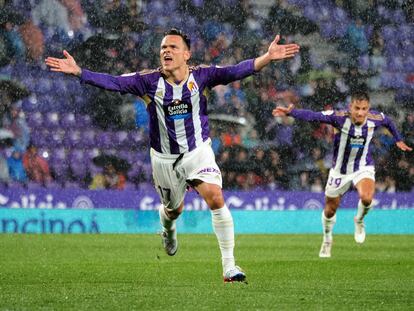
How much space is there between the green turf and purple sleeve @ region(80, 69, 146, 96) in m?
1.66

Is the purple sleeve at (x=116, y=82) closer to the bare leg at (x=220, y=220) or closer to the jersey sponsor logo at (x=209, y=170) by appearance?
the jersey sponsor logo at (x=209, y=170)

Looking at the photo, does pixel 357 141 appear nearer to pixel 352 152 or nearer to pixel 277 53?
pixel 352 152

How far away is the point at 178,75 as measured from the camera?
889 cm

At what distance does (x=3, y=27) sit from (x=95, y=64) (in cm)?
221

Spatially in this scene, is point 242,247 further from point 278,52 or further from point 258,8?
point 258,8

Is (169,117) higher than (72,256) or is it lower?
higher

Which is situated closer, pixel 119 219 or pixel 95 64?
pixel 119 219

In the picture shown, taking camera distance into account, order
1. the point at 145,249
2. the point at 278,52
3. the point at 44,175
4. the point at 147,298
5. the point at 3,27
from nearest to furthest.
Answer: the point at 147,298 < the point at 278,52 < the point at 145,249 < the point at 44,175 < the point at 3,27

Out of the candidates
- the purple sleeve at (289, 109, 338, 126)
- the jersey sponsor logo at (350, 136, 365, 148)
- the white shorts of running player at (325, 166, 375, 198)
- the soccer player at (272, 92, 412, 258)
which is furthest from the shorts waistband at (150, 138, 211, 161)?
the jersey sponsor logo at (350, 136, 365, 148)

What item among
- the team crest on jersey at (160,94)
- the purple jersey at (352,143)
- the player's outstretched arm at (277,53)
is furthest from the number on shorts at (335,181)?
the player's outstretched arm at (277,53)

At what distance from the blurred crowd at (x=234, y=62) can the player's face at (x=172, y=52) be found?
41.4ft

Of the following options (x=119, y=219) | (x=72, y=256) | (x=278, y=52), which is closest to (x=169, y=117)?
(x=278, y=52)

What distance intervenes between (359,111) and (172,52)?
19.6 ft

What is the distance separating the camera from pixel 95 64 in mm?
23141
